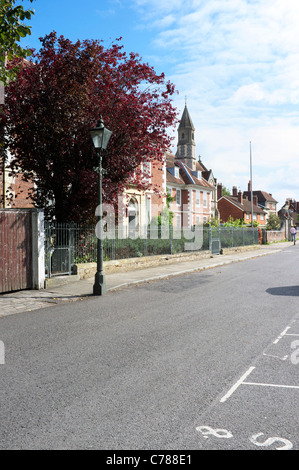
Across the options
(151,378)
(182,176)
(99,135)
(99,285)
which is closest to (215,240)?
(99,285)

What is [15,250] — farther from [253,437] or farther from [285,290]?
[253,437]

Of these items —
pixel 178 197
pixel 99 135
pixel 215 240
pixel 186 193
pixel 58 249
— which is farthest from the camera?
pixel 186 193

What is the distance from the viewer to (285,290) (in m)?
11.1

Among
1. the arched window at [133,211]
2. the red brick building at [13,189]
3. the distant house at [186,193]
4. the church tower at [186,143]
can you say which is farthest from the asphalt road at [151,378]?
the church tower at [186,143]

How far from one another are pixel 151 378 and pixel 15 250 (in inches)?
294

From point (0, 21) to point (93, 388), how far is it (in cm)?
779

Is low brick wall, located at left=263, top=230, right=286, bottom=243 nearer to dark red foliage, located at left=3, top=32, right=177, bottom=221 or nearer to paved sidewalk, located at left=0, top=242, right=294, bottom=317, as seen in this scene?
paved sidewalk, located at left=0, top=242, right=294, bottom=317

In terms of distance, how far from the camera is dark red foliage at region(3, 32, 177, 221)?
39.4 ft

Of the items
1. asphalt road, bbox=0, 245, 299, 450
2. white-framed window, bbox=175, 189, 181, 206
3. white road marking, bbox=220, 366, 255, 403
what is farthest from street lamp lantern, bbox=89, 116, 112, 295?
white-framed window, bbox=175, 189, 181, 206

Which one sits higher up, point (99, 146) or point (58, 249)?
point (99, 146)

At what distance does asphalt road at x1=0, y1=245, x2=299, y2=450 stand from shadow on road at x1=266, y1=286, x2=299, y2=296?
191 centimetres

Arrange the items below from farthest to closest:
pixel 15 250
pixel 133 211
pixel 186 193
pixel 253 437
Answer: pixel 186 193 → pixel 133 211 → pixel 15 250 → pixel 253 437

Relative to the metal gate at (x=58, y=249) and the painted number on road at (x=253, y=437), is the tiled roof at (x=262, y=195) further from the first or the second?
the painted number on road at (x=253, y=437)

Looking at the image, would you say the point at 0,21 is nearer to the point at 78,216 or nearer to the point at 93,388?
the point at 78,216
